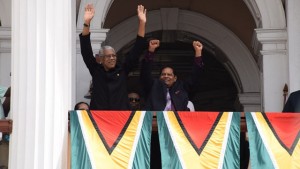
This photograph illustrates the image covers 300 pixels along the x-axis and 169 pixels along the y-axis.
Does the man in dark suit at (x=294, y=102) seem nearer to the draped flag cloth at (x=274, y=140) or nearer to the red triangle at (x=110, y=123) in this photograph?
the draped flag cloth at (x=274, y=140)

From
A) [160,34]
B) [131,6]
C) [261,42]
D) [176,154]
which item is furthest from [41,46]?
[160,34]

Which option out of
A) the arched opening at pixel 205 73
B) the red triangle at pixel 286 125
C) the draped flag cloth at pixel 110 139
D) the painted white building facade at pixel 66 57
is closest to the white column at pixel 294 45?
the painted white building facade at pixel 66 57

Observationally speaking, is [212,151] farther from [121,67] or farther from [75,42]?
[75,42]

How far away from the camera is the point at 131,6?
684 inches

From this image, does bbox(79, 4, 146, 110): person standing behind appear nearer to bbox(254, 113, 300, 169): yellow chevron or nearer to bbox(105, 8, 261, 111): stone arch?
bbox(254, 113, 300, 169): yellow chevron

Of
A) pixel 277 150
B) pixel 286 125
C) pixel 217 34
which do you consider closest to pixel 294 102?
pixel 286 125

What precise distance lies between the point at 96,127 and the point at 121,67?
862 mm

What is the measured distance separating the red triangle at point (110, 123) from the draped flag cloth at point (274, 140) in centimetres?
152

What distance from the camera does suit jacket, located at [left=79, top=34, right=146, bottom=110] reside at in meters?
10.9

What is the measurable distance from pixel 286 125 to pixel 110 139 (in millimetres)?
2156

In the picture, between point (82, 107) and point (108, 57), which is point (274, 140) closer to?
point (108, 57)

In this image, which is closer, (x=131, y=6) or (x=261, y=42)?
(x=261, y=42)

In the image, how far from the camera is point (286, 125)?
10812mm

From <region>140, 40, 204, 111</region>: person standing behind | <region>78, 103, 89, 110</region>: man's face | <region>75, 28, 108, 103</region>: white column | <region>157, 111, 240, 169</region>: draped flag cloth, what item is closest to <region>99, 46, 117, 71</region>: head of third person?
<region>140, 40, 204, 111</region>: person standing behind
